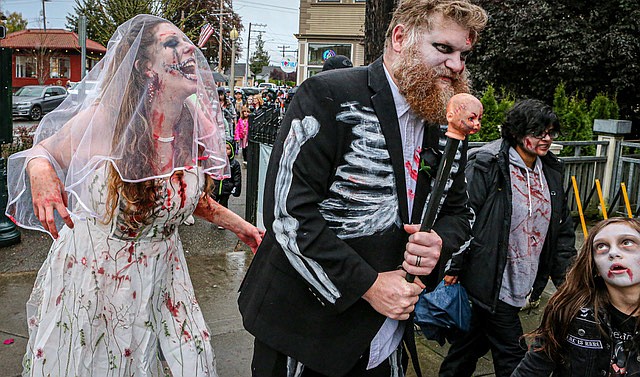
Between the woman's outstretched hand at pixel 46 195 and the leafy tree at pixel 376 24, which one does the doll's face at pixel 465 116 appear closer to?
the woman's outstretched hand at pixel 46 195

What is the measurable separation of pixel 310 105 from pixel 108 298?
55.2 inches

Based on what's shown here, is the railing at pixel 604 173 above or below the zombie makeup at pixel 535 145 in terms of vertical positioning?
below

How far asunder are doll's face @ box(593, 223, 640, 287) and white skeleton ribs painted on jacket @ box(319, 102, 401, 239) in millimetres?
1016

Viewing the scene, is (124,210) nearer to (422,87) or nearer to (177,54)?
(177,54)

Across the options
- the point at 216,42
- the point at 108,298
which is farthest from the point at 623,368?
the point at 216,42

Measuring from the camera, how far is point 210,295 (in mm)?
5285

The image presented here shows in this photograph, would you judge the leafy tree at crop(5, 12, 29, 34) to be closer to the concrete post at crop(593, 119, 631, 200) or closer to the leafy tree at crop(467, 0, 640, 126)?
the leafy tree at crop(467, 0, 640, 126)

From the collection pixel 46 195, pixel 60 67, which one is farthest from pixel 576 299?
pixel 60 67

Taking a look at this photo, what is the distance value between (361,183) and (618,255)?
114 cm

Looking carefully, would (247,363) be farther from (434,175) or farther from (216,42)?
(216,42)

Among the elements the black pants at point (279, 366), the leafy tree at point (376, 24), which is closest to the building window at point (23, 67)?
the leafy tree at point (376, 24)

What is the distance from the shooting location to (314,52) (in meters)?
30.5

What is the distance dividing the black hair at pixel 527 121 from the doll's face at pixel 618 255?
3.95 ft

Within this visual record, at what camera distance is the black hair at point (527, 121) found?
364cm
